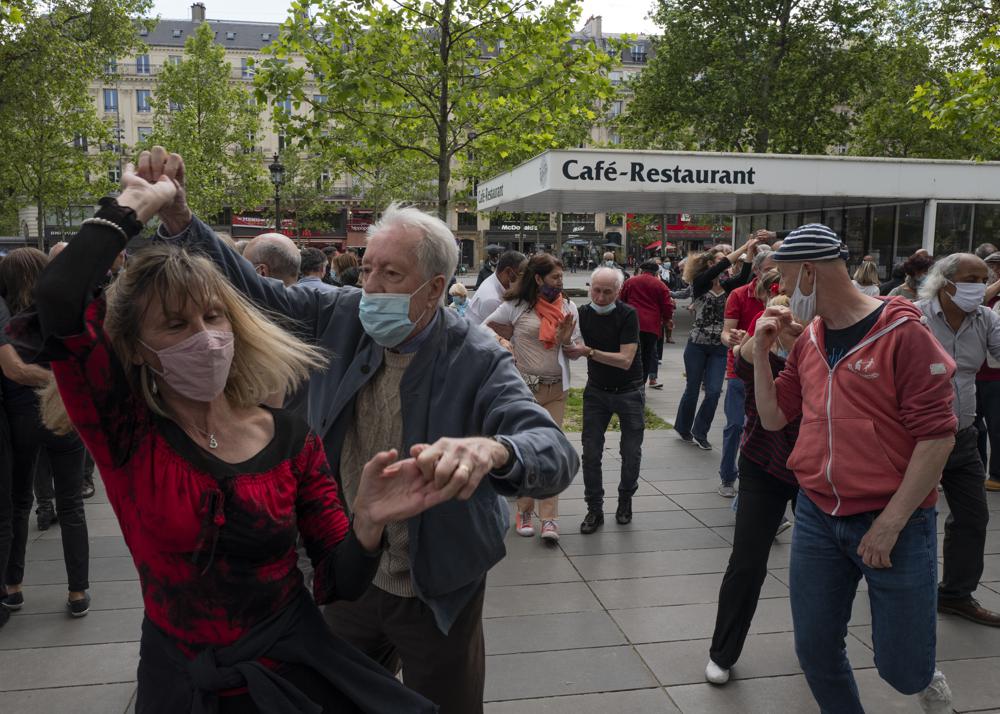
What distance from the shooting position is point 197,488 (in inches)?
72.1

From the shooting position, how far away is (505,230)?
7088 centimetres

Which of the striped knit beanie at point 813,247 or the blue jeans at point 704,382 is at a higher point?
the striped knit beanie at point 813,247

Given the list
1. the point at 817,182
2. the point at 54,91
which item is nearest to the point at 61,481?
the point at 817,182

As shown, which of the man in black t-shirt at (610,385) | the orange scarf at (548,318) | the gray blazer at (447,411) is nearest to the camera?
the gray blazer at (447,411)

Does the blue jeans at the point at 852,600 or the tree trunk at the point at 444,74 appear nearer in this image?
the blue jeans at the point at 852,600

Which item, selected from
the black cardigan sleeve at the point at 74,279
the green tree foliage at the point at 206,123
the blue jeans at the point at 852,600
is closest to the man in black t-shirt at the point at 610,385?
the blue jeans at the point at 852,600

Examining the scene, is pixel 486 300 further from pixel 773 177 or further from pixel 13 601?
pixel 773 177

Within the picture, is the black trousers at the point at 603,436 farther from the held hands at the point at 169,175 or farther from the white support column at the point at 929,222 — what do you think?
the white support column at the point at 929,222

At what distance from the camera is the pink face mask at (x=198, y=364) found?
193 centimetres

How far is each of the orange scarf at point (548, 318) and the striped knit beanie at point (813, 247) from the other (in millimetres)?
3140

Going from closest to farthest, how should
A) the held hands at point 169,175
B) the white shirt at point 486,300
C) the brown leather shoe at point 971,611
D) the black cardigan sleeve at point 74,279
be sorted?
the black cardigan sleeve at point 74,279 < the held hands at point 169,175 < the brown leather shoe at point 971,611 < the white shirt at point 486,300

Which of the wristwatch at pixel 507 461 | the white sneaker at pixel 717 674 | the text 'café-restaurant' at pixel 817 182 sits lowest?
the white sneaker at pixel 717 674

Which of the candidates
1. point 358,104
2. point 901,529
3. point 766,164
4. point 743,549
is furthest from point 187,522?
point 766,164

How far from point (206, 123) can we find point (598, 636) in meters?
43.4
